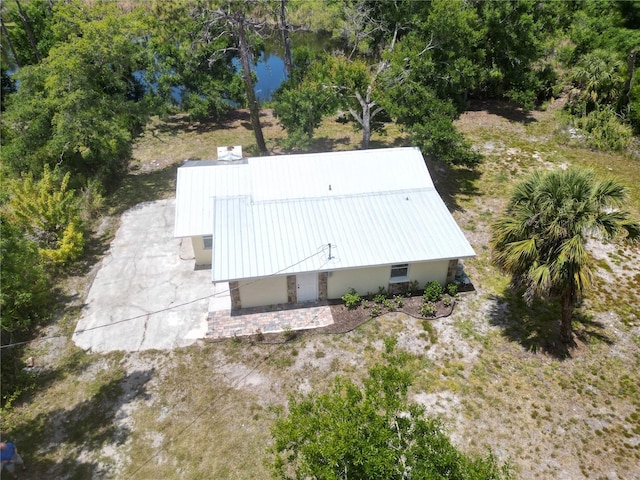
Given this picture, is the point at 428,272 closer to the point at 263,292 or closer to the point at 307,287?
the point at 307,287

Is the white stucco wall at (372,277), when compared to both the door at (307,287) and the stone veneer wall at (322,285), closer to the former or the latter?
the stone veneer wall at (322,285)

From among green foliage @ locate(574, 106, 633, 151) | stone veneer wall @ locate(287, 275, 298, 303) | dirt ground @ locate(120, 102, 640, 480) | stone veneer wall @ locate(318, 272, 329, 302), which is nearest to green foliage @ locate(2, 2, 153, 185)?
stone veneer wall @ locate(287, 275, 298, 303)

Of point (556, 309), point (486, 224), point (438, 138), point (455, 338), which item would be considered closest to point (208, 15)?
point (438, 138)

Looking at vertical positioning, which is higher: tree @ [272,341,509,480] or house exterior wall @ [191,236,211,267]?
tree @ [272,341,509,480]

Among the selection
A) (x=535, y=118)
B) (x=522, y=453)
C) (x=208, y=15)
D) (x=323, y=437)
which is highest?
(x=208, y=15)

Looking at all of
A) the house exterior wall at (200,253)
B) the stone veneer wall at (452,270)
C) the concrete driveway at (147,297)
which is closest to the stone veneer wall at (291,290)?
the concrete driveway at (147,297)

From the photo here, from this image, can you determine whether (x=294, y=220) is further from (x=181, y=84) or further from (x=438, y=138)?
(x=181, y=84)

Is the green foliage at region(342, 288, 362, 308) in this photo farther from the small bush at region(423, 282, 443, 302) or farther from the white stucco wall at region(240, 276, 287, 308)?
the small bush at region(423, 282, 443, 302)
